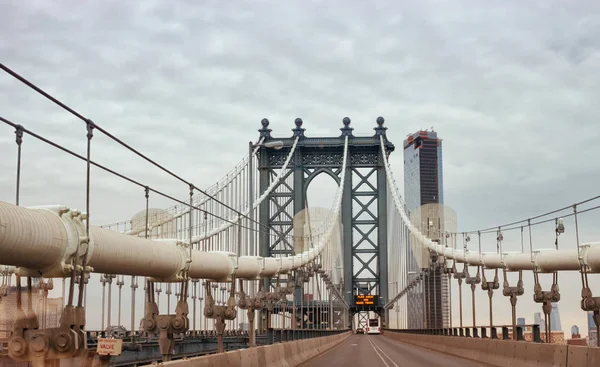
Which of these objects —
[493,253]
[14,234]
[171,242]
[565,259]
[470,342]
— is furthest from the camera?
[493,253]

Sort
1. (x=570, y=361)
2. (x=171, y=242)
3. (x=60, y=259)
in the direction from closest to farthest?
1. (x=60, y=259)
2. (x=171, y=242)
3. (x=570, y=361)

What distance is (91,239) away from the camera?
12016 mm

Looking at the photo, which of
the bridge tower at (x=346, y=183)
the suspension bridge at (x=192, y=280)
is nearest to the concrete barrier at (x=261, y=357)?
the suspension bridge at (x=192, y=280)

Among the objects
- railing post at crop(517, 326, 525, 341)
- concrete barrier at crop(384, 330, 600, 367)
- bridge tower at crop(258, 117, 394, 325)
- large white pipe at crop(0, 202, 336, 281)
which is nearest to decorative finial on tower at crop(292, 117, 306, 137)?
bridge tower at crop(258, 117, 394, 325)

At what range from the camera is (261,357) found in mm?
22547

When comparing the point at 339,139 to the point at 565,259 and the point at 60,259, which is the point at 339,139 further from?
the point at 60,259

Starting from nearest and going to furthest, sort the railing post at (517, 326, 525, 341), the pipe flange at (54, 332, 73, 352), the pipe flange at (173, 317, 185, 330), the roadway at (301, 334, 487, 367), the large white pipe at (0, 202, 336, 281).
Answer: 1. the large white pipe at (0, 202, 336, 281)
2. the pipe flange at (54, 332, 73, 352)
3. the pipe flange at (173, 317, 185, 330)
4. the railing post at (517, 326, 525, 341)
5. the roadway at (301, 334, 487, 367)

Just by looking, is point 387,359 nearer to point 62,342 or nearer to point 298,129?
point 62,342

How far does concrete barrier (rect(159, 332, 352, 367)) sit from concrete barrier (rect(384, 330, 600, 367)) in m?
6.41

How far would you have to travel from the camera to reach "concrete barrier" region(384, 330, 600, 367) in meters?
18.7

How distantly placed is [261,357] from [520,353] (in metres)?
7.69

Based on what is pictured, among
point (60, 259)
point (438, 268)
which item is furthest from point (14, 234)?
point (438, 268)

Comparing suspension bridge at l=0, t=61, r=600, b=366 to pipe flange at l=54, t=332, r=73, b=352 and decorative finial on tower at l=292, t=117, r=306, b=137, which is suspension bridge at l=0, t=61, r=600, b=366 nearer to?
pipe flange at l=54, t=332, r=73, b=352

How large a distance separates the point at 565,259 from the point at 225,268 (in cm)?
1319
